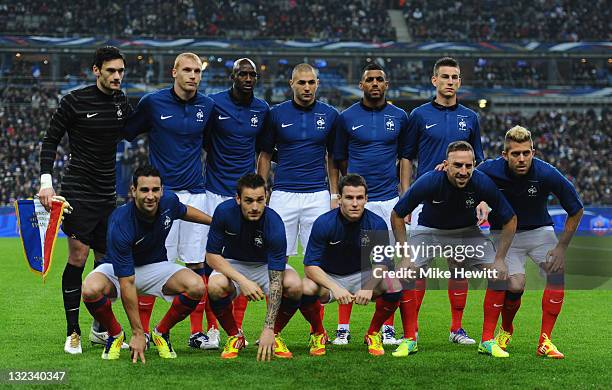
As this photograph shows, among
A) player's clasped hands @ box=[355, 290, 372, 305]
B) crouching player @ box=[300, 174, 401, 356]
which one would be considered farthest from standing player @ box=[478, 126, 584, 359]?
player's clasped hands @ box=[355, 290, 372, 305]

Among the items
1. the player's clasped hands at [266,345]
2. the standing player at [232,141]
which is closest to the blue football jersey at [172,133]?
A: the standing player at [232,141]

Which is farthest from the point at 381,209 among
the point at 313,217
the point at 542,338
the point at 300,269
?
the point at 300,269

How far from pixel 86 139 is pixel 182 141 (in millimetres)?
790

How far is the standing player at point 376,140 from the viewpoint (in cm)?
764

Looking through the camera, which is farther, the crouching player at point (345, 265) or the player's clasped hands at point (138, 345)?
the crouching player at point (345, 265)

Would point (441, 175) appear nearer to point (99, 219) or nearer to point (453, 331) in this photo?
point (453, 331)

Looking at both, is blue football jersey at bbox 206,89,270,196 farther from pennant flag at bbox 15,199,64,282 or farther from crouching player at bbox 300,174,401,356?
pennant flag at bbox 15,199,64,282

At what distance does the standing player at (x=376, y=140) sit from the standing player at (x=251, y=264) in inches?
52.5

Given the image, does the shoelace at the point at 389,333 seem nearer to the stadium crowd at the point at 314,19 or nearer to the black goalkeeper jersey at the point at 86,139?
the black goalkeeper jersey at the point at 86,139

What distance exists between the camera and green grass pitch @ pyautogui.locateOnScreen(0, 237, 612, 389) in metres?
5.64

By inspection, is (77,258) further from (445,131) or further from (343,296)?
(445,131)

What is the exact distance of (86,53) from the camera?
118ft

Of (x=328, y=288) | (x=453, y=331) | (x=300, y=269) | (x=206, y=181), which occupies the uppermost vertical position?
(x=206, y=181)

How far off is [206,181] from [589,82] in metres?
33.3
